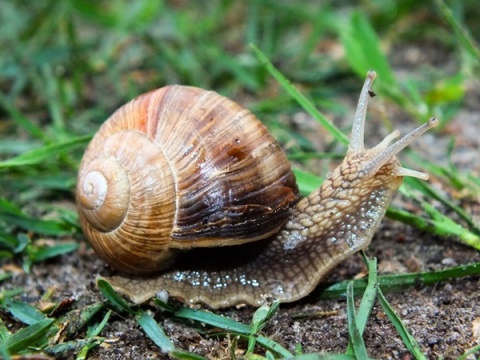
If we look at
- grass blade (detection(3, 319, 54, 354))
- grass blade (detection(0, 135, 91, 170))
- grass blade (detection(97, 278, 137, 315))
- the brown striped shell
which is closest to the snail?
the brown striped shell

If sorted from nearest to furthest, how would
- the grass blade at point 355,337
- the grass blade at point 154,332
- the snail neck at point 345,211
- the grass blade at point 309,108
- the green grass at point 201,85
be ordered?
the grass blade at point 355,337 → the grass blade at point 154,332 → the green grass at point 201,85 → the snail neck at point 345,211 → the grass blade at point 309,108

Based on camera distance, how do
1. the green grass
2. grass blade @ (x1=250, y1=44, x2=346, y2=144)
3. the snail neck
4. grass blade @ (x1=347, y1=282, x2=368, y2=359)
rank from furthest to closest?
grass blade @ (x1=250, y1=44, x2=346, y2=144)
the snail neck
the green grass
grass blade @ (x1=347, y1=282, x2=368, y2=359)

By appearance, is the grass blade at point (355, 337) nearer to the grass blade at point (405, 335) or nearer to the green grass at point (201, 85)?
the green grass at point (201, 85)

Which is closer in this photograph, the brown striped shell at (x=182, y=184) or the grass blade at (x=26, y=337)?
the grass blade at (x=26, y=337)

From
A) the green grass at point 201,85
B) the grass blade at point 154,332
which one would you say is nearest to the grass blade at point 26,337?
the green grass at point 201,85

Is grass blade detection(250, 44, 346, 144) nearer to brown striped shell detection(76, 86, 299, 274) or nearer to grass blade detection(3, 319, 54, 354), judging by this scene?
brown striped shell detection(76, 86, 299, 274)

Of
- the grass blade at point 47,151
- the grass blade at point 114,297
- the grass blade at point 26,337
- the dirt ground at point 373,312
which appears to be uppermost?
the grass blade at point 47,151

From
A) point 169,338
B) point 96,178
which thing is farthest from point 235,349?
point 96,178

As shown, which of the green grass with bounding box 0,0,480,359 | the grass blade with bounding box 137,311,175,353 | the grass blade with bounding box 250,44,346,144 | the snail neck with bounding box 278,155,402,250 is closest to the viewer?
the grass blade with bounding box 137,311,175,353
